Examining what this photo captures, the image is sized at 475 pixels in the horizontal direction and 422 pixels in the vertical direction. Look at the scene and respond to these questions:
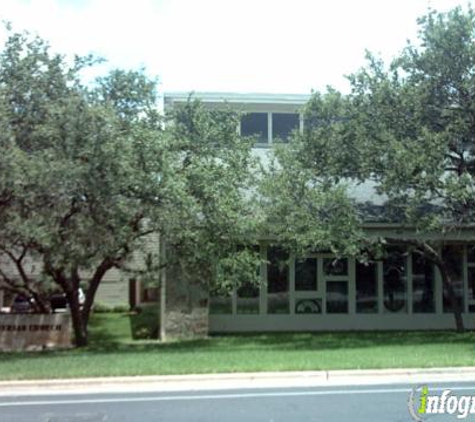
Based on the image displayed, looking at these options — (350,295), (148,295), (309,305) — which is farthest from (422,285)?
(148,295)

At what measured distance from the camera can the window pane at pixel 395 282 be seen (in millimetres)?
23422

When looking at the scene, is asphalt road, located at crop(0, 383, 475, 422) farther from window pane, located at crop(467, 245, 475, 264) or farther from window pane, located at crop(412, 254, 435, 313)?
window pane, located at crop(467, 245, 475, 264)

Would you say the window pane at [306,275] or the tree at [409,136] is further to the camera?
the window pane at [306,275]

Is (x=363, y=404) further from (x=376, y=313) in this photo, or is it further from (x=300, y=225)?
(x=376, y=313)

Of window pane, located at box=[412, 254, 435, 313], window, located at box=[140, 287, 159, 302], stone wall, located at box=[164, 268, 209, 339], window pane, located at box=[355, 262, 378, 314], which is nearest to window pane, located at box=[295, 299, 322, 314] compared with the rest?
window pane, located at box=[355, 262, 378, 314]

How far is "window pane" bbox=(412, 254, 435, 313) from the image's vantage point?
23.4 m

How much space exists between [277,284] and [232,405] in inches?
527

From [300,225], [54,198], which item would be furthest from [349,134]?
[54,198]

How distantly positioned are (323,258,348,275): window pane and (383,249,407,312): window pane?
4.49ft

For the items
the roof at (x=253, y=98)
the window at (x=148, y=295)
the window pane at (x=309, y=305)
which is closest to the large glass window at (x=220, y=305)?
the window pane at (x=309, y=305)

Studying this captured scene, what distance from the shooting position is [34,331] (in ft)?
62.6

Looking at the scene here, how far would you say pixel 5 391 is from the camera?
11727 mm

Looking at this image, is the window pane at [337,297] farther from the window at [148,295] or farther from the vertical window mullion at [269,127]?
the window at [148,295]

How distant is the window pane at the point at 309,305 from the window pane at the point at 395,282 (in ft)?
7.51
